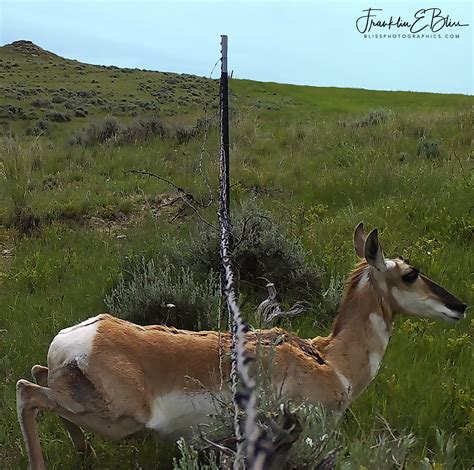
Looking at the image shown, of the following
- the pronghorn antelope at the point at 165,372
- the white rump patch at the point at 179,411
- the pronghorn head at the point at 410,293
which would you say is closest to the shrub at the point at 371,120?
the pronghorn head at the point at 410,293

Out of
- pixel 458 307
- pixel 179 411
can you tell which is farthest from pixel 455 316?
pixel 179 411

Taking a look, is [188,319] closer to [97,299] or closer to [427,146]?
[97,299]

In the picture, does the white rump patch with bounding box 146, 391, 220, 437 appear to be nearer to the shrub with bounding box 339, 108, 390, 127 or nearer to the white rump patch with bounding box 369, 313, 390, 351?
the white rump patch with bounding box 369, 313, 390, 351

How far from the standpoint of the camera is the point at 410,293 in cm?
383

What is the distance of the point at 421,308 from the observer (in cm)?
386

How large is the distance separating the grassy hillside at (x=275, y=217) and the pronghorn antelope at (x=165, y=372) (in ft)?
0.97

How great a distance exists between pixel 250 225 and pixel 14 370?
2.71 metres

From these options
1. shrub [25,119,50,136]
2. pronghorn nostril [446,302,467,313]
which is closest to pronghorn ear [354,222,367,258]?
pronghorn nostril [446,302,467,313]

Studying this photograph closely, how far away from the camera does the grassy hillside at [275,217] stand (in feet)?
11.9

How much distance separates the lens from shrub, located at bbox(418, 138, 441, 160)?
10.4 meters

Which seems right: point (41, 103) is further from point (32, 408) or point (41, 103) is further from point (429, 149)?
point (32, 408)

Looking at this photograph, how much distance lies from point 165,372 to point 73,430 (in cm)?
69

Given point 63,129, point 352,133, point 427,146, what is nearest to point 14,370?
point 427,146

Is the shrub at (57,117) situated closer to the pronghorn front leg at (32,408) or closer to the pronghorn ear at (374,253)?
the pronghorn ear at (374,253)
